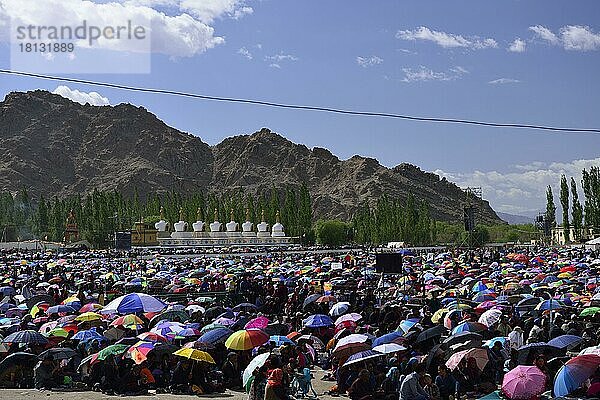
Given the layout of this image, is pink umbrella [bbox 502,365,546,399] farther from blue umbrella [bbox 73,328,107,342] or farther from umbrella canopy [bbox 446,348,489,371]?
blue umbrella [bbox 73,328,107,342]

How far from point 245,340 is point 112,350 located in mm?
2522

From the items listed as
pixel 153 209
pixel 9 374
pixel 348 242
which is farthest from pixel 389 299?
pixel 153 209

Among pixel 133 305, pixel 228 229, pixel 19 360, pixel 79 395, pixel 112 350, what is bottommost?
pixel 79 395

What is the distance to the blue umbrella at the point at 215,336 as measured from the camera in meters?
14.3

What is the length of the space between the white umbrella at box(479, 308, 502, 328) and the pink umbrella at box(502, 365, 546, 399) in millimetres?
5701

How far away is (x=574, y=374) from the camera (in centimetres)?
1046

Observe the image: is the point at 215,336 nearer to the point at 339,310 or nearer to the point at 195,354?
the point at 195,354

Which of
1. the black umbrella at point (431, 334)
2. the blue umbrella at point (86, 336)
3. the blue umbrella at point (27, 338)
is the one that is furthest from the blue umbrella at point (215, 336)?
the black umbrella at point (431, 334)

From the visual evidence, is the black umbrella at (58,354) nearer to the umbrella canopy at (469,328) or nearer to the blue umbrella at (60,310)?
the blue umbrella at (60,310)

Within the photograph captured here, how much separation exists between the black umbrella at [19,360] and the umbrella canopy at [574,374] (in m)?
9.86

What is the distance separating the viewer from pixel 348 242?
4060 inches

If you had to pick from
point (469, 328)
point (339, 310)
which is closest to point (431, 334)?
point (469, 328)

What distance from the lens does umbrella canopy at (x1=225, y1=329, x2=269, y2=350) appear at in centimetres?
1395

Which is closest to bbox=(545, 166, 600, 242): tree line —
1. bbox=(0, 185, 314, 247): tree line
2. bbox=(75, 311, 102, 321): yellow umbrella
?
bbox=(0, 185, 314, 247): tree line
